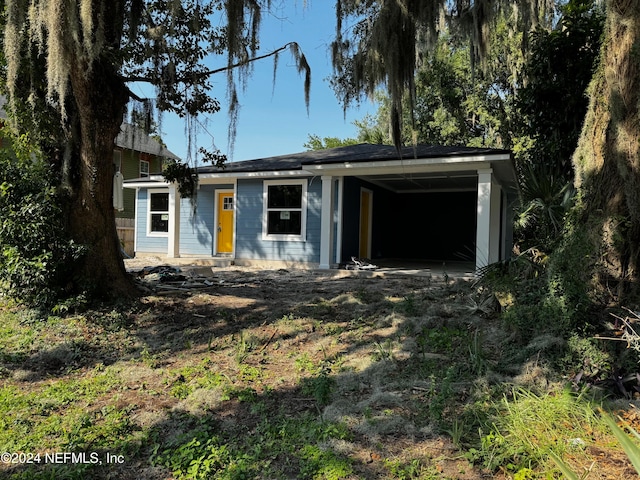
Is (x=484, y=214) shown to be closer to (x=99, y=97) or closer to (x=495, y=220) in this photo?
(x=495, y=220)

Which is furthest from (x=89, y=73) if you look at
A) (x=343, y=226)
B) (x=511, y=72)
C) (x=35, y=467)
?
(x=511, y=72)

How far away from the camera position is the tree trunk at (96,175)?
5.52 metres

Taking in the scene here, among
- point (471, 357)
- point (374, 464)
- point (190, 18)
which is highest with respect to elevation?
point (190, 18)

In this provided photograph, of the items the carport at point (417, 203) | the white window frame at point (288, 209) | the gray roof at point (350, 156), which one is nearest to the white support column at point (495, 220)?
the carport at point (417, 203)

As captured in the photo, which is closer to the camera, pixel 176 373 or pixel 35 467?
pixel 35 467

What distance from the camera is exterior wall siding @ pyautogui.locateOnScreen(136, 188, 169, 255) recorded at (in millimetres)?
13602

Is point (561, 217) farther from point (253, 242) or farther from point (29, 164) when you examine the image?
point (253, 242)

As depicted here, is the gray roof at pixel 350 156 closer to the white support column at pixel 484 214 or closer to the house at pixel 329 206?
the house at pixel 329 206

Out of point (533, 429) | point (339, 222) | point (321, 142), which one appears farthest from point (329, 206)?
point (321, 142)

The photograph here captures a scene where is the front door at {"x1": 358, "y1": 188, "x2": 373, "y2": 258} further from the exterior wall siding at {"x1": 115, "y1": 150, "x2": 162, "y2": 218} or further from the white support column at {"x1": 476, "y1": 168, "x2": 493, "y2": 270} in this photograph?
the exterior wall siding at {"x1": 115, "y1": 150, "x2": 162, "y2": 218}

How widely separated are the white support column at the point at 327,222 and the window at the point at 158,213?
18.1ft

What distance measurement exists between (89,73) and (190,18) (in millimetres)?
1710

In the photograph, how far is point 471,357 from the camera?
3844mm

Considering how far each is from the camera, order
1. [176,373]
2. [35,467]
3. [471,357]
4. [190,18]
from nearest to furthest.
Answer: [35,467], [471,357], [176,373], [190,18]
